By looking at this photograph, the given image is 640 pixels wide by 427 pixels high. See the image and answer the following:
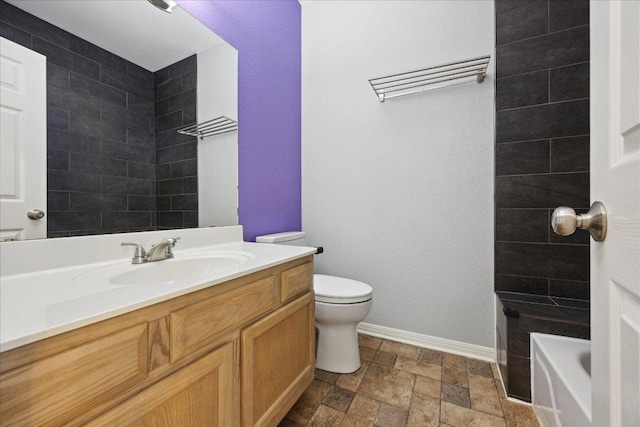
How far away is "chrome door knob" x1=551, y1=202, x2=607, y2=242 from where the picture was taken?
1.44ft

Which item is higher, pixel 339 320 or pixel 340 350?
pixel 339 320

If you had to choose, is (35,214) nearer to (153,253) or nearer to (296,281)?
(153,253)

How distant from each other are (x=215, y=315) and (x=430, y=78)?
184cm

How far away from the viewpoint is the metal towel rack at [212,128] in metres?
1.34

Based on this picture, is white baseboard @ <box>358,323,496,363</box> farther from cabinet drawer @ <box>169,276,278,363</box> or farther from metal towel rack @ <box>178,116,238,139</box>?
metal towel rack @ <box>178,116,238,139</box>

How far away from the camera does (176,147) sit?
1274 mm

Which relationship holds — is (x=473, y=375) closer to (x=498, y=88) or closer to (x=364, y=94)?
(x=498, y=88)

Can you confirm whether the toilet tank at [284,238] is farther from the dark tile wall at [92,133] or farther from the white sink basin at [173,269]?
the dark tile wall at [92,133]

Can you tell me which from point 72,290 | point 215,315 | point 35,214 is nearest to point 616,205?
point 215,315

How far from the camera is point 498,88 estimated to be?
64.2 inches

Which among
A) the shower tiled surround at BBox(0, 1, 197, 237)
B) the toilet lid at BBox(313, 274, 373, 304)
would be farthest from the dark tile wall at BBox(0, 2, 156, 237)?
the toilet lid at BBox(313, 274, 373, 304)

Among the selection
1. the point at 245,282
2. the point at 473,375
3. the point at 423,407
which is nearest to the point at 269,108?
the point at 245,282

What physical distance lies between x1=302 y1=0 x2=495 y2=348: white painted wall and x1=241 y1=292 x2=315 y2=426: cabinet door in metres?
0.89

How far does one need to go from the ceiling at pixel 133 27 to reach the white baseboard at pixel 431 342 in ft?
6.77
